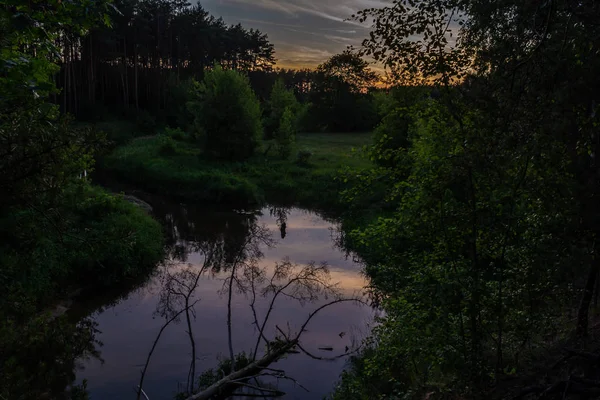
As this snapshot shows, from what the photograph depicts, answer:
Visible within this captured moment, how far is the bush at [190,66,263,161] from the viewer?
1592 inches

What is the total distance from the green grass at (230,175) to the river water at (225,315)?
8.31m

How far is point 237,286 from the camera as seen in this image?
18.9m

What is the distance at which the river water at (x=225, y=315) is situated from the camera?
1286cm

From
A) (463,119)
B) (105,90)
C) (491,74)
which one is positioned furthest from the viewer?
(105,90)

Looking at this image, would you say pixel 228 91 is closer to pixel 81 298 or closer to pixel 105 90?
pixel 81 298

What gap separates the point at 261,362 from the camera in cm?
1223

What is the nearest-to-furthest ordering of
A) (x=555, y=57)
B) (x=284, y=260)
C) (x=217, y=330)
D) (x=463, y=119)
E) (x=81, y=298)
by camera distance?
(x=555, y=57), (x=463, y=119), (x=217, y=330), (x=81, y=298), (x=284, y=260)

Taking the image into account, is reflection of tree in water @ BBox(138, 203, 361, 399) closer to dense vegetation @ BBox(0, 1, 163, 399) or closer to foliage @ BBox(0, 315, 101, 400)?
foliage @ BBox(0, 315, 101, 400)

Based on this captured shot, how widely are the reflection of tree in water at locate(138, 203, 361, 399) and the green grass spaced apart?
118 inches

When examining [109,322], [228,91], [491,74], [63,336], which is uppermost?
[228,91]

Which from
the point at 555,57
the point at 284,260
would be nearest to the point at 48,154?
the point at 555,57

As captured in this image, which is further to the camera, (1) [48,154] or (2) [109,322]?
(2) [109,322]

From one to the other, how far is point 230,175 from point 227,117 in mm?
6497

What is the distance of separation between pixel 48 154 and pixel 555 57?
6262mm
